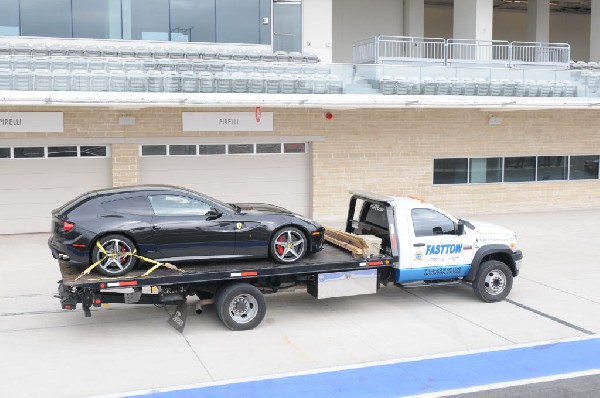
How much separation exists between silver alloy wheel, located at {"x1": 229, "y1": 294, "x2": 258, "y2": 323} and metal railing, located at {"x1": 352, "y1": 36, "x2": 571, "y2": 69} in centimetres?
1482

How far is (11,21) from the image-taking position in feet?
66.0

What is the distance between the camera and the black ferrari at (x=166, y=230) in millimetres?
9820

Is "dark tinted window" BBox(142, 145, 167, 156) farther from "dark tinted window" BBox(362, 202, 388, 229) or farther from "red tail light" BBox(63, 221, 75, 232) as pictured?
"red tail light" BBox(63, 221, 75, 232)

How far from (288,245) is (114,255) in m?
2.59

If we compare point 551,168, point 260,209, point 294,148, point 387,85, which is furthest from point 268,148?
point 551,168

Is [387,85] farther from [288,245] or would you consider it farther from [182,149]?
[288,245]

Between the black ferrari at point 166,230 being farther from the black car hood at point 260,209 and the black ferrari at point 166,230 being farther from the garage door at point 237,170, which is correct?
the garage door at point 237,170

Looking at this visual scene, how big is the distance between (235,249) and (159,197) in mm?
1365

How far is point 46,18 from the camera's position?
803 inches

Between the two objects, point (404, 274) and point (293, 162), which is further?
point (293, 162)

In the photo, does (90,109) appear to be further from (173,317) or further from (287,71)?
(173,317)

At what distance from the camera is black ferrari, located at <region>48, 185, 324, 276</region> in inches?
387

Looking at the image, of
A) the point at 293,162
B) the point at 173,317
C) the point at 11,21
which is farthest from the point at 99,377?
the point at 11,21

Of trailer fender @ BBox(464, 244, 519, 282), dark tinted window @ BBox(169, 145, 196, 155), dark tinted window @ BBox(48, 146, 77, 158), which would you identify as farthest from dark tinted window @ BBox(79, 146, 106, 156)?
trailer fender @ BBox(464, 244, 519, 282)
